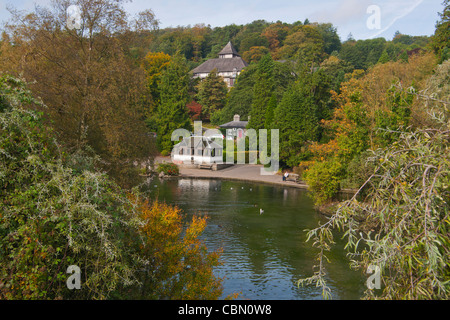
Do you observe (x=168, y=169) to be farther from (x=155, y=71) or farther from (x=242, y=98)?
(x=155, y=71)

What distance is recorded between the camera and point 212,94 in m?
63.1

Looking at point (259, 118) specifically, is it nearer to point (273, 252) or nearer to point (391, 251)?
point (273, 252)

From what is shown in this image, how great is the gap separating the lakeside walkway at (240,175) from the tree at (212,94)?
23.5 meters

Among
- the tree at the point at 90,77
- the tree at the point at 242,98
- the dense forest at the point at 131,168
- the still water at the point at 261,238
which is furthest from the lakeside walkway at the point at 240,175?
the tree at the point at 90,77

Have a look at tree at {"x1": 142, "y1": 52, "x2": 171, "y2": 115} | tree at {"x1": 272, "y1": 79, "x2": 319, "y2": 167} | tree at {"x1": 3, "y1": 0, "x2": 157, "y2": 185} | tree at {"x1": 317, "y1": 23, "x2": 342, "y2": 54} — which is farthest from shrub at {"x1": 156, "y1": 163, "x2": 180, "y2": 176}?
tree at {"x1": 317, "y1": 23, "x2": 342, "y2": 54}

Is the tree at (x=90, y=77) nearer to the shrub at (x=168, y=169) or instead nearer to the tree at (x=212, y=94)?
the shrub at (x=168, y=169)

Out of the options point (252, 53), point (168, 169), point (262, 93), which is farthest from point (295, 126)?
Result: point (252, 53)

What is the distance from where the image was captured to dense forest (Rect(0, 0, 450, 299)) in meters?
5.66

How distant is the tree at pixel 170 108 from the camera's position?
4784cm

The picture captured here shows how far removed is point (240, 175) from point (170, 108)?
1587cm

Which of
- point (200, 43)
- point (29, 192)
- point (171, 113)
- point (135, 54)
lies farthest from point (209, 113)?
point (29, 192)

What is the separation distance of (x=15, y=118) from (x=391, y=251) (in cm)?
691

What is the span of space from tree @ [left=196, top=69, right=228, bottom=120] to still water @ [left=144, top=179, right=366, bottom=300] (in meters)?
31.0

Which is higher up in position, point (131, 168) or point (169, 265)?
point (131, 168)
